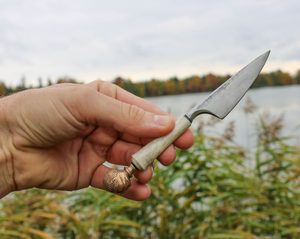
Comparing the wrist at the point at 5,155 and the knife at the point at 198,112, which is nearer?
the knife at the point at 198,112

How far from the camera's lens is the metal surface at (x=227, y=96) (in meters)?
1.31

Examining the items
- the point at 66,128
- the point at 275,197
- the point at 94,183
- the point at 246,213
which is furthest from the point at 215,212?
the point at 66,128

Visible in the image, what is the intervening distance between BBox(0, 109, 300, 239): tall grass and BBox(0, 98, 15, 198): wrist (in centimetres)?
119

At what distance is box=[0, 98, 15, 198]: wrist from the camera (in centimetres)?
163

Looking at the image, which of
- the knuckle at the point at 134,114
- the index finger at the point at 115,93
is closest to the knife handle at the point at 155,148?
the knuckle at the point at 134,114

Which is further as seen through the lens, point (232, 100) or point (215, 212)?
point (215, 212)

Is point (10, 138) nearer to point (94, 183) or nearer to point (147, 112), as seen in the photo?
point (94, 183)

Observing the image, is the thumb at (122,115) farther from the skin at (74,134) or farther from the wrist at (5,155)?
the wrist at (5,155)

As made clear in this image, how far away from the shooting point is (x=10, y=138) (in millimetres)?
1655

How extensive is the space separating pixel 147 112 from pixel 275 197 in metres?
2.05

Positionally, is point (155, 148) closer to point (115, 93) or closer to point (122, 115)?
point (122, 115)

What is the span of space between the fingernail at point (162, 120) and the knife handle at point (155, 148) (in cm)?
3

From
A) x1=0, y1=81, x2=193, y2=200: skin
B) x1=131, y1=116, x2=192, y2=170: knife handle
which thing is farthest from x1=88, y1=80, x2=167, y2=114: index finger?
x1=131, y1=116, x2=192, y2=170: knife handle

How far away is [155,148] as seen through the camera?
1313 millimetres
